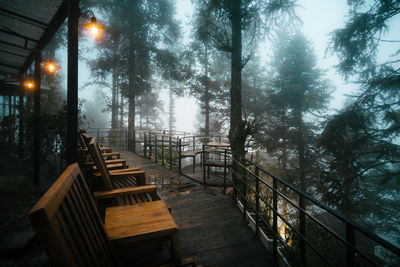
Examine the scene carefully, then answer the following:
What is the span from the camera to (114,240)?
1898 mm

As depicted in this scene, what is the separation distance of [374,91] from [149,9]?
14431 mm

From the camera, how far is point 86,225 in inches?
55.8

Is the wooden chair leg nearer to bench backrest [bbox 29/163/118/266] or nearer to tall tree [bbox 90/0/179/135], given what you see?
bench backrest [bbox 29/163/118/266]

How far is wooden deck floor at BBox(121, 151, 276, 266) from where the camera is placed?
9.57 feet

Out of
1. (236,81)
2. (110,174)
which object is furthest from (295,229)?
(236,81)

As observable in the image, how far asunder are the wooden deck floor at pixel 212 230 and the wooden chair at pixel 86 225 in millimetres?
858

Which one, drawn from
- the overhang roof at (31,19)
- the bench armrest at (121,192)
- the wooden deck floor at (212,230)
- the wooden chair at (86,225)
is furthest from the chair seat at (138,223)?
the overhang roof at (31,19)

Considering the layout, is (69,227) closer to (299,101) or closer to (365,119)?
(365,119)

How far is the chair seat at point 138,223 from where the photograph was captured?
78.7 inches

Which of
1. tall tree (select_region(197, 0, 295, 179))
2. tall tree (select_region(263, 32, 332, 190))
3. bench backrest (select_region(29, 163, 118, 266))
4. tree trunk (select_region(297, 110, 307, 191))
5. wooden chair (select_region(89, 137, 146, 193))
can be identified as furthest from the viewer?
tall tree (select_region(263, 32, 332, 190))

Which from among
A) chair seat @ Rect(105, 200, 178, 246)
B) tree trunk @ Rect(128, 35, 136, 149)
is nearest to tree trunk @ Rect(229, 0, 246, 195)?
chair seat @ Rect(105, 200, 178, 246)

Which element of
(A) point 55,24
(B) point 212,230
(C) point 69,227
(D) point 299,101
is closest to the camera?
(C) point 69,227

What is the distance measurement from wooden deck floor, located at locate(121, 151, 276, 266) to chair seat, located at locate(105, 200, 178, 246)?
33.0 inches

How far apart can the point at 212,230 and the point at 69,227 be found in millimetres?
2908
